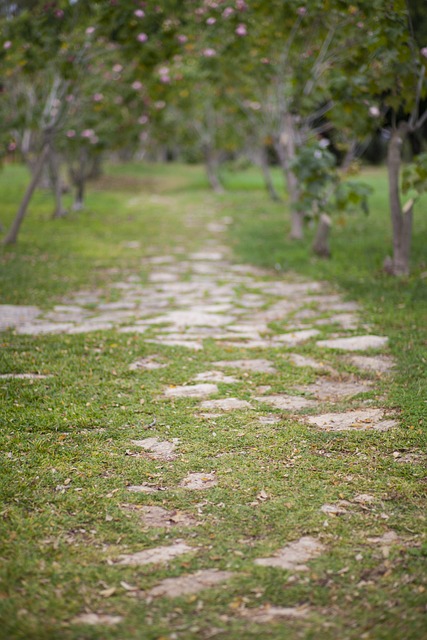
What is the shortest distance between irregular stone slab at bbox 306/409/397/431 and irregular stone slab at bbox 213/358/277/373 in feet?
3.15

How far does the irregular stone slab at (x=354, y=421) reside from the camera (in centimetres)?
416

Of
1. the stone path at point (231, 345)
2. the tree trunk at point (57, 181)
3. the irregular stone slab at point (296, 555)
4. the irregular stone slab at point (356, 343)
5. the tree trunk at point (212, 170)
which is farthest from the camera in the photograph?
the tree trunk at point (212, 170)

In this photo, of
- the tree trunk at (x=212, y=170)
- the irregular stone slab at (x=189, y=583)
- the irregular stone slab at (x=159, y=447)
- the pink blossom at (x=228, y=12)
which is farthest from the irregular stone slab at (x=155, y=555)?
the tree trunk at (x=212, y=170)

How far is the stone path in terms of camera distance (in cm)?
293

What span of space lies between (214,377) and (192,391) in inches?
12.8

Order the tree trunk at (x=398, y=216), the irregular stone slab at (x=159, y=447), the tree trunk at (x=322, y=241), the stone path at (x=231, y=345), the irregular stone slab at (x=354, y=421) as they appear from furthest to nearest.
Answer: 1. the tree trunk at (x=322, y=241)
2. the tree trunk at (x=398, y=216)
3. the irregular stone slab at (x=354, y=421)
4. the irregular stone slab at (x=159, y=447)
5. the stone path at (x=231, y=345)

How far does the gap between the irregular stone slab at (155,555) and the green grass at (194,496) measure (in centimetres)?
5

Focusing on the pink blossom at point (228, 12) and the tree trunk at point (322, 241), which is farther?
the tree trunk at point (322, 241)

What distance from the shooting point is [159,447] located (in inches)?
156

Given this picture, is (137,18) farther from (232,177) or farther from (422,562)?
(232,177)

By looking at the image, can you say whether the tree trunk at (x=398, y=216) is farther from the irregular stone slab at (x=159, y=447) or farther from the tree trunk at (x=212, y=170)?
the tree trunk at (x=212, y=170)

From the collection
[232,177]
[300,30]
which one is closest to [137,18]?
[300,30]

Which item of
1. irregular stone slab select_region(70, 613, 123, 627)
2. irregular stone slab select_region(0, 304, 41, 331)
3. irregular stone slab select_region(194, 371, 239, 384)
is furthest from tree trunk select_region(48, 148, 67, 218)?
irregular stone slab select_region(70, 613, 123, 627)

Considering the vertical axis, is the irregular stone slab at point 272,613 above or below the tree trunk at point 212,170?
below
